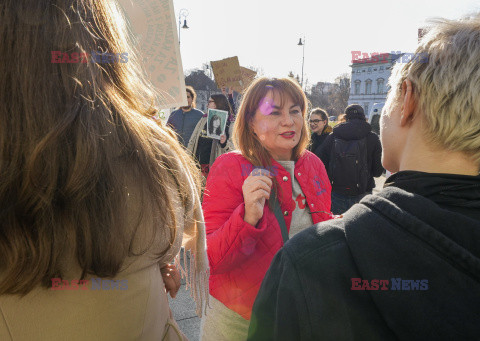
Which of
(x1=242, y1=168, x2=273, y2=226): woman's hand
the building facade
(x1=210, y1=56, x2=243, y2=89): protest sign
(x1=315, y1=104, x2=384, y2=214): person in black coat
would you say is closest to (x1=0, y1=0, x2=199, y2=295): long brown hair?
(x1=242, y1=168, x2=273, y2=226): woman's hand

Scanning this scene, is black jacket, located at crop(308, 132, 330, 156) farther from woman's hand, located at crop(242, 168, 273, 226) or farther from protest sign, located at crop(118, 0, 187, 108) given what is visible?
woman's hand, located at crop(242, 168, 273, 226)

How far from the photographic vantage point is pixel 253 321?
94cm

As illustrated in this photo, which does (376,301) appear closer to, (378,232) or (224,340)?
(378,232)

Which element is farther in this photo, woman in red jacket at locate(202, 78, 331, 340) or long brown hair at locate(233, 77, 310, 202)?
long brown hair at locate(233, 77, 310, 202)

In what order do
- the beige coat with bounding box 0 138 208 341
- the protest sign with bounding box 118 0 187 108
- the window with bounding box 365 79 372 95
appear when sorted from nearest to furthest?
the beige coat with bounding box 0 138 208 341
the protest sign with bounding box 118 0 187 108
the window with bounding box 365 79 372 95

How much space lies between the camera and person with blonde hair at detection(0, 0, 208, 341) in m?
0.74

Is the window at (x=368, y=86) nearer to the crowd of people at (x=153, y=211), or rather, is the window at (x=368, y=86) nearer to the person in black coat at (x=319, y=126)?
the person in black coat at (x=319, y=126)

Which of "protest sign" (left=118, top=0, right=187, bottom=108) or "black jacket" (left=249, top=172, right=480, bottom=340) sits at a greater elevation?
"protest sign" (left=118, top=0, right=187, bottom=108)

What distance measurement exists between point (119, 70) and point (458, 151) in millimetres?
956

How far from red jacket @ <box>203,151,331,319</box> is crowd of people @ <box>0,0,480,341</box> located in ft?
1.80

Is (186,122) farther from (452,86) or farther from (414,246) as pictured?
(414,246)

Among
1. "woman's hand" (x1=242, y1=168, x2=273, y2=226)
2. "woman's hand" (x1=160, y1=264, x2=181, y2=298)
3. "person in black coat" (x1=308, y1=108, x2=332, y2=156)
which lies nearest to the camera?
"woman's hand" (x1=160, y1=264, x2=181, y2=298)

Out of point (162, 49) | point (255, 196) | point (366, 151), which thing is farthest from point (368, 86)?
point (255, 196)

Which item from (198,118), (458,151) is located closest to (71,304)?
(458,151)
